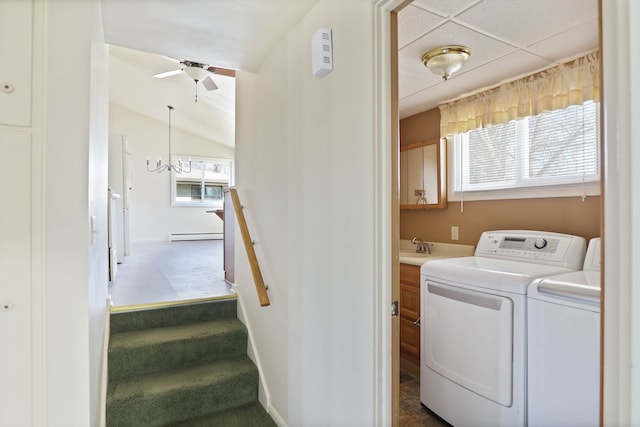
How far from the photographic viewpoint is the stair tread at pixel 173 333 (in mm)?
2279

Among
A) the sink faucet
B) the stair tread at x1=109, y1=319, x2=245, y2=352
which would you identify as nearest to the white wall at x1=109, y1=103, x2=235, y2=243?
the stair tread at x1=109, y1=319, x2=245, y2=352

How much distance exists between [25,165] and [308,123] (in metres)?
1.16

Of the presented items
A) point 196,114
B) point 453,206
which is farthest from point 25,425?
point 196,114

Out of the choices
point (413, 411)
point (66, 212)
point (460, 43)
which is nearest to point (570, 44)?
point (460, 43)

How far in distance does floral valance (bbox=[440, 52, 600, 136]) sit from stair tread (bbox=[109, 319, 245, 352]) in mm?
2496

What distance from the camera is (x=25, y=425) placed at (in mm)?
1203

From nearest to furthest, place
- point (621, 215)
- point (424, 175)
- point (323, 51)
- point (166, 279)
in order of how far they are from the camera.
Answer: point (621, 215)
point (323, 51)
point (424, 175)
point (166, 279)

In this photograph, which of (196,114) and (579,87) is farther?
(196,114)

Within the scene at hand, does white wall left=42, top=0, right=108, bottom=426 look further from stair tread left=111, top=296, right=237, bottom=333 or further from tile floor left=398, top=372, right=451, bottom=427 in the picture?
tile floor left=398, top=372, right=451, bottom=427

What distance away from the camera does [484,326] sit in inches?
70.7

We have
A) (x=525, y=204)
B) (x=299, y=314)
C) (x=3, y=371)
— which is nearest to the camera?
(x=3, y=371)

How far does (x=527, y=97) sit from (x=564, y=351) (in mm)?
1698

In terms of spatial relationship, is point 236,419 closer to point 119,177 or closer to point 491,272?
point 491,272

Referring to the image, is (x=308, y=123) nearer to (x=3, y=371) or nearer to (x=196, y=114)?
(x=3, y=371)
